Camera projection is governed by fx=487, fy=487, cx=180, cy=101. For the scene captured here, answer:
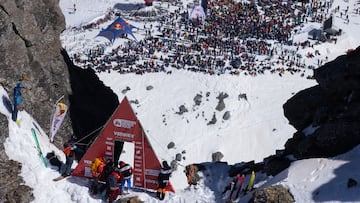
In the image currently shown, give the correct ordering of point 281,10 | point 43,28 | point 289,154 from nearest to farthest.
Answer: point 289,154, point 43,28, point 281,10

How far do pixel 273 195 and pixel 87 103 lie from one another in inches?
658

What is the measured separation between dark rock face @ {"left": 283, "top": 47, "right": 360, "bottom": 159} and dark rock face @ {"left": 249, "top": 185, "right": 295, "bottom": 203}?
11.5ft

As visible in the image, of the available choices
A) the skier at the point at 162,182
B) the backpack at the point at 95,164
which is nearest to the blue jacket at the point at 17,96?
the backpack at the point at 95,164

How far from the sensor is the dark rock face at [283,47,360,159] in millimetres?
20438

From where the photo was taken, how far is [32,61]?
2589cm

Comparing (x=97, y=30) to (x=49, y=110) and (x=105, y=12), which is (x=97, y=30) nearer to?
(x=105, y=12)

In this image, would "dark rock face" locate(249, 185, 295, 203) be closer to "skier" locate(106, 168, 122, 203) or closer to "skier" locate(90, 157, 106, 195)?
"skier" locate(106, 168, 122, 203)

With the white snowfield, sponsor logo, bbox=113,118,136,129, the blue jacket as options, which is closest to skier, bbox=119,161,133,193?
the white snowfield

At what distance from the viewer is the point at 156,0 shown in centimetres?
7356

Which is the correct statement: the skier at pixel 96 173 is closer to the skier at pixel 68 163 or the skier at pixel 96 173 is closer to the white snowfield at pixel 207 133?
the white snowfield at pixel 207 133

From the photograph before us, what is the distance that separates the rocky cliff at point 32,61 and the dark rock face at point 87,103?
3.63ft

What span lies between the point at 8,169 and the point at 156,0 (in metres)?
57.2

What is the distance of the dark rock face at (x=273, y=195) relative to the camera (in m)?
17.9

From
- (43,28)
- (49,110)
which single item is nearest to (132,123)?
(49,110)
